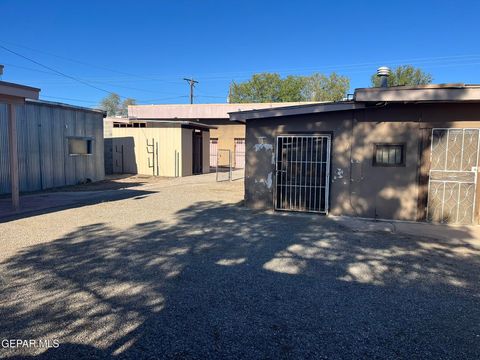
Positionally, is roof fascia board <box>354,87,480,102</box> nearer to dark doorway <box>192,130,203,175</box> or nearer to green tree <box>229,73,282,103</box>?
dark doorway <box>192,130,203,175</box>

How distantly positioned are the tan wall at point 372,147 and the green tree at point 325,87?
39.4 metres

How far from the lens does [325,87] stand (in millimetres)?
48688

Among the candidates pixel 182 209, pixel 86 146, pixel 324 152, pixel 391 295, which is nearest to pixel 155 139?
pixel 86 146

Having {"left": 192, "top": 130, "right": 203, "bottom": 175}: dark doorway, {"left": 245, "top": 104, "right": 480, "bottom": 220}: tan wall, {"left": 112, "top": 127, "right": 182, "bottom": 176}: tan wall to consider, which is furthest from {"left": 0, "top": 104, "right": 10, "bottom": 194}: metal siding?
{"left": 192, "top": 130, "right": 203, "bottom": 175}: dark doorway

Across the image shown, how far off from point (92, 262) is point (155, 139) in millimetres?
15663

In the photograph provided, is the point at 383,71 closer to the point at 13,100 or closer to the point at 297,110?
the point at 297,110

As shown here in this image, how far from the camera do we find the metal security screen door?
8.81 meters

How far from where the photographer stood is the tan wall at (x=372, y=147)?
7812mm

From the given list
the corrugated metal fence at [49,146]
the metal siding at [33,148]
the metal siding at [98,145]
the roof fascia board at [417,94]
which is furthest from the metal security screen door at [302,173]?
the metal siding at [98,145]

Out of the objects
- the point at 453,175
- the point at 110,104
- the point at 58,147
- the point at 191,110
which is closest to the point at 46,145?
the point at 58,147

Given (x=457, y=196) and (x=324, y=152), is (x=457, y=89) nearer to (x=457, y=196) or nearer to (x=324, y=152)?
(x=457, y=196)

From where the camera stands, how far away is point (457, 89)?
23.3ft

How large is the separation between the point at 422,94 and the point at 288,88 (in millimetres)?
44755

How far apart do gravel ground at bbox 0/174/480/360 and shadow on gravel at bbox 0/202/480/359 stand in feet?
0.05
